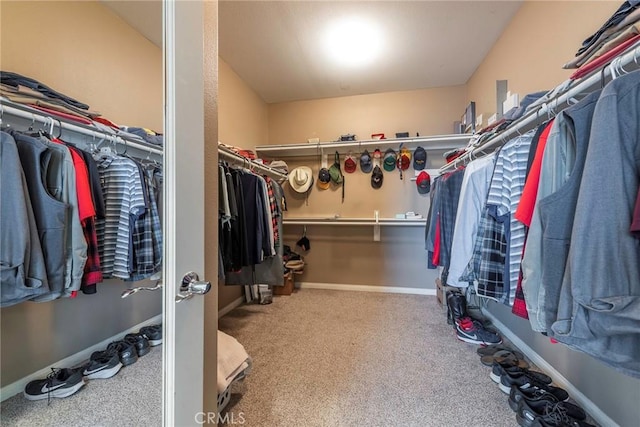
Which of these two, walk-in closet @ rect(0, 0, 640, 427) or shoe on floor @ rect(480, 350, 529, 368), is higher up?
walk-in closet @ rect(0, 0, 640, 427)

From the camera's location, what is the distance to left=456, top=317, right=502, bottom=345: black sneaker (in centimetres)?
209

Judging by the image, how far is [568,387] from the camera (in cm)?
150

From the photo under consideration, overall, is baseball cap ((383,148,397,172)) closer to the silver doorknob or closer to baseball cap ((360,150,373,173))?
baseball cap ((360,150,373,173))

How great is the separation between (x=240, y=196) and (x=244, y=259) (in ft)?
1.72

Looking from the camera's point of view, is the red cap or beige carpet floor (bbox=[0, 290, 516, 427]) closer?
beige carpet floor (bbox=[0, 290, 516, 427])

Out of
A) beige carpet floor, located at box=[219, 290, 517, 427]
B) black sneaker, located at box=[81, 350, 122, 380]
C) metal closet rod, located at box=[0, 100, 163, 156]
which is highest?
metal closet rod, located at box=[0, 100, 163, 156]

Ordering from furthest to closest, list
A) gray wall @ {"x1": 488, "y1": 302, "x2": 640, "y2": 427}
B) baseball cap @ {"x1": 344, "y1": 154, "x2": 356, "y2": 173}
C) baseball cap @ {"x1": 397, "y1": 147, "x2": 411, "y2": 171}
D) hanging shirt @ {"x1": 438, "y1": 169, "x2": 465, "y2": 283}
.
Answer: baseball cap @ {"x1": 344, "y1": 154, "x2": 356, "y2": 173}
baseball cap @ {"x1": 397, "y1": 147, "x2": 411, "y2": 171}
hanging shirt @ {"x1": 438, "y1": 169, "x2": 465, "y2": 283}
gray wall @ {"x1": 488, "y1": 302, "x2": 640, "y2": 427}

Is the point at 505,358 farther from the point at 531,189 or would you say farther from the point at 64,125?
the point at 64,125

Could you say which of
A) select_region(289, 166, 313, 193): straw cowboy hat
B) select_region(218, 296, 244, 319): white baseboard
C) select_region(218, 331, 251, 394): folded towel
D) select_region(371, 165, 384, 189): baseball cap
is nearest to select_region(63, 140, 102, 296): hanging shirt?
select_region(218, 331, 251, 394): folded towel

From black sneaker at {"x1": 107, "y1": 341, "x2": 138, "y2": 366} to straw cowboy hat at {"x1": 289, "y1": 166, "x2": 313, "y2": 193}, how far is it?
2.90m

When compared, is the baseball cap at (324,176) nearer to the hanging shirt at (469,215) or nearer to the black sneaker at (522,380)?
the hanging shirt at (469,215)

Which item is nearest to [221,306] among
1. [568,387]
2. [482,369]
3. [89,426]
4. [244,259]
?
[244,259]

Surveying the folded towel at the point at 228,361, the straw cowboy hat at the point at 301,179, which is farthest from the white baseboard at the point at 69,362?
the straw cowboy hat at the point at 301,179

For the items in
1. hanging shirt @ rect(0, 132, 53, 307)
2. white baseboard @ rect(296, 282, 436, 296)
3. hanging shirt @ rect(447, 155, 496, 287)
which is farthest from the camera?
white baseboard @ rect(296, 282, 436, 296)
